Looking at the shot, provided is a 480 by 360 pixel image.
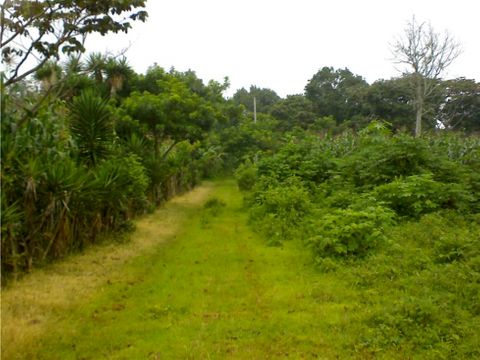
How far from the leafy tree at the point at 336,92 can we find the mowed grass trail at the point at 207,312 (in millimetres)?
31073

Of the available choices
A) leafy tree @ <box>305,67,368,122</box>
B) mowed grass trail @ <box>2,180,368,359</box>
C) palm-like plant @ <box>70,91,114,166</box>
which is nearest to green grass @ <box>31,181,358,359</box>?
mowed grass trail @ <box>2,180,368,359</box>

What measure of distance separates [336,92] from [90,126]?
3669cm

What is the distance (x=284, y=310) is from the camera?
618 cm

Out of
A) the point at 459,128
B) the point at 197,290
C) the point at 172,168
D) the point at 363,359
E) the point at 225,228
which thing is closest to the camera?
the point at 363,359

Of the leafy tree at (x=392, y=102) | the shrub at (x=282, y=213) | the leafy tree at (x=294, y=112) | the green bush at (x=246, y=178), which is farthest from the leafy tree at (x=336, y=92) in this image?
the shrub at (x=282, y=213)

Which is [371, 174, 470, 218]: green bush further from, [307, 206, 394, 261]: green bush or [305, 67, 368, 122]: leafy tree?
[305, 67, 368, 122]: leafy tree

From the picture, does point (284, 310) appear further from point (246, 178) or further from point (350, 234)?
point (246, 178)

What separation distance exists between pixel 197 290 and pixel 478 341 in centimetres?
386

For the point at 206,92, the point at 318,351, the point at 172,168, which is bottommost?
the point at 318,351

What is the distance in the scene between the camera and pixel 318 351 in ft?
16.1

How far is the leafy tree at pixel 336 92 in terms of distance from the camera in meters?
39.1

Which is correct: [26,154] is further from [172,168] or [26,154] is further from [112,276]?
[172,168]

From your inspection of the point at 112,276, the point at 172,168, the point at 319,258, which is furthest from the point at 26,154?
the point at 172,168

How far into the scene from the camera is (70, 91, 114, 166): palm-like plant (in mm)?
10297
